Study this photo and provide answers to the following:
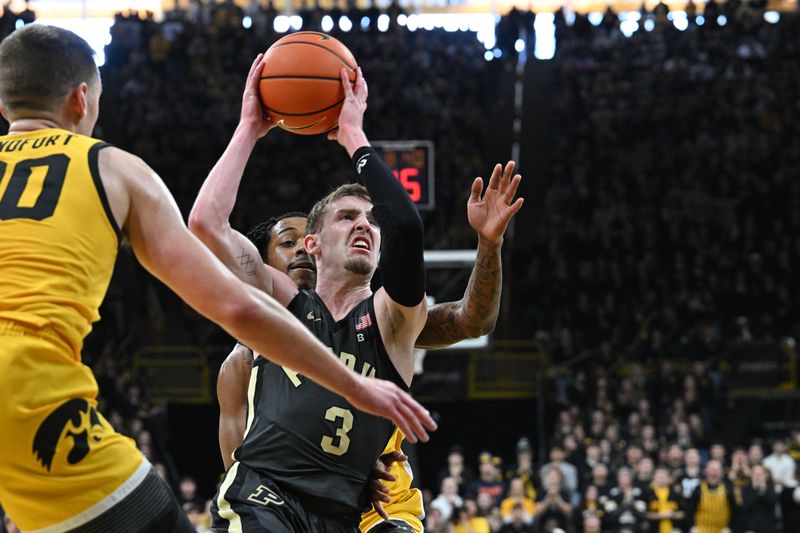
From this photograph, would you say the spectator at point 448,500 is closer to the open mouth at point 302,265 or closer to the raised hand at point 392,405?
the open mouth at point 302,265

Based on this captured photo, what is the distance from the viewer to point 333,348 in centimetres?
432

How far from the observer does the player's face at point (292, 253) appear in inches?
210

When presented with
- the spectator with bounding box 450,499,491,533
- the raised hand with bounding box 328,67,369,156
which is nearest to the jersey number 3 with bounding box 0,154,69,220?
the raised hand with bounding box 328,67,369,156

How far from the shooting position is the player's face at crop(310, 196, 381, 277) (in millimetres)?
4609

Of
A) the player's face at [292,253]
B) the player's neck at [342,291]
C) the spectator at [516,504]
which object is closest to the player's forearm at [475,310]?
the player's neck at [342,291]

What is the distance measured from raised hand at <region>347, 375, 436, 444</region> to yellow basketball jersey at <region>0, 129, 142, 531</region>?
2.00 feet

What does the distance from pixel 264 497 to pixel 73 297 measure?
144cm

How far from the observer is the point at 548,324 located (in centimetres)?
2123

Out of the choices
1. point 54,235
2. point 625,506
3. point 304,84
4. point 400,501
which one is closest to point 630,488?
point 625,506

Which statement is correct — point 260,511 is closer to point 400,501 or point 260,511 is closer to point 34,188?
point 400,501

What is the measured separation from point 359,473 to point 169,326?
17.6 meters

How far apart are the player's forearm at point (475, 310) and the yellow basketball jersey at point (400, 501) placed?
1.48 ft

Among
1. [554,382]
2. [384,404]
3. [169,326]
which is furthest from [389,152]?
[169,326]

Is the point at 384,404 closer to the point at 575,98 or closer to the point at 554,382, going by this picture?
the point at 554,382
